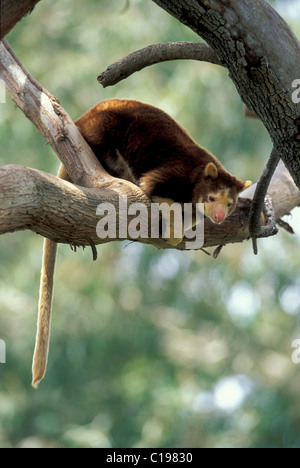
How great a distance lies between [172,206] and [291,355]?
5952 millimetres

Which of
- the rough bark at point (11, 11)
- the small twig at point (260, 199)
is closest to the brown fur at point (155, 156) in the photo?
Answer: the small twig at point (260, 199)

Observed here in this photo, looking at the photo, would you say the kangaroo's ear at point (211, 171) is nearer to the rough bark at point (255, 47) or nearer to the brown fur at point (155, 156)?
the brown fur at point (155, 156)

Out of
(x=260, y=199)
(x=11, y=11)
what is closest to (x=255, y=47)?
(x=11, y=11)

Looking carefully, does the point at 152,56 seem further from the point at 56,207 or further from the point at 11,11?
the point at 11,11

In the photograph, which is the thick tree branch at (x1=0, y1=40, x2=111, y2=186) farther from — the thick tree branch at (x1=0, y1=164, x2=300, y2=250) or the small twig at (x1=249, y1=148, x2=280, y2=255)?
the small twig at (x1=249, y1=148, x2=280, y2=255)

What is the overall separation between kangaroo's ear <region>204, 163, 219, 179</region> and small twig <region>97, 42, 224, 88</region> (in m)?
0.52

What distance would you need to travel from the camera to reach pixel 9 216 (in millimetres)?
1921

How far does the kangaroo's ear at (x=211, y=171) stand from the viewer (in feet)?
9.47

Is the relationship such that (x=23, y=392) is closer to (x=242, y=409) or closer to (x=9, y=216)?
(x=242, y=409)

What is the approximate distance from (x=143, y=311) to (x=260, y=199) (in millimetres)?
6485

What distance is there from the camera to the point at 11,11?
63.5 inches

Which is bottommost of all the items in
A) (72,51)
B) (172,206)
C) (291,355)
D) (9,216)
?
(9,216)

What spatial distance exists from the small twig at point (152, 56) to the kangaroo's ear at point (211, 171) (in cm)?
52
